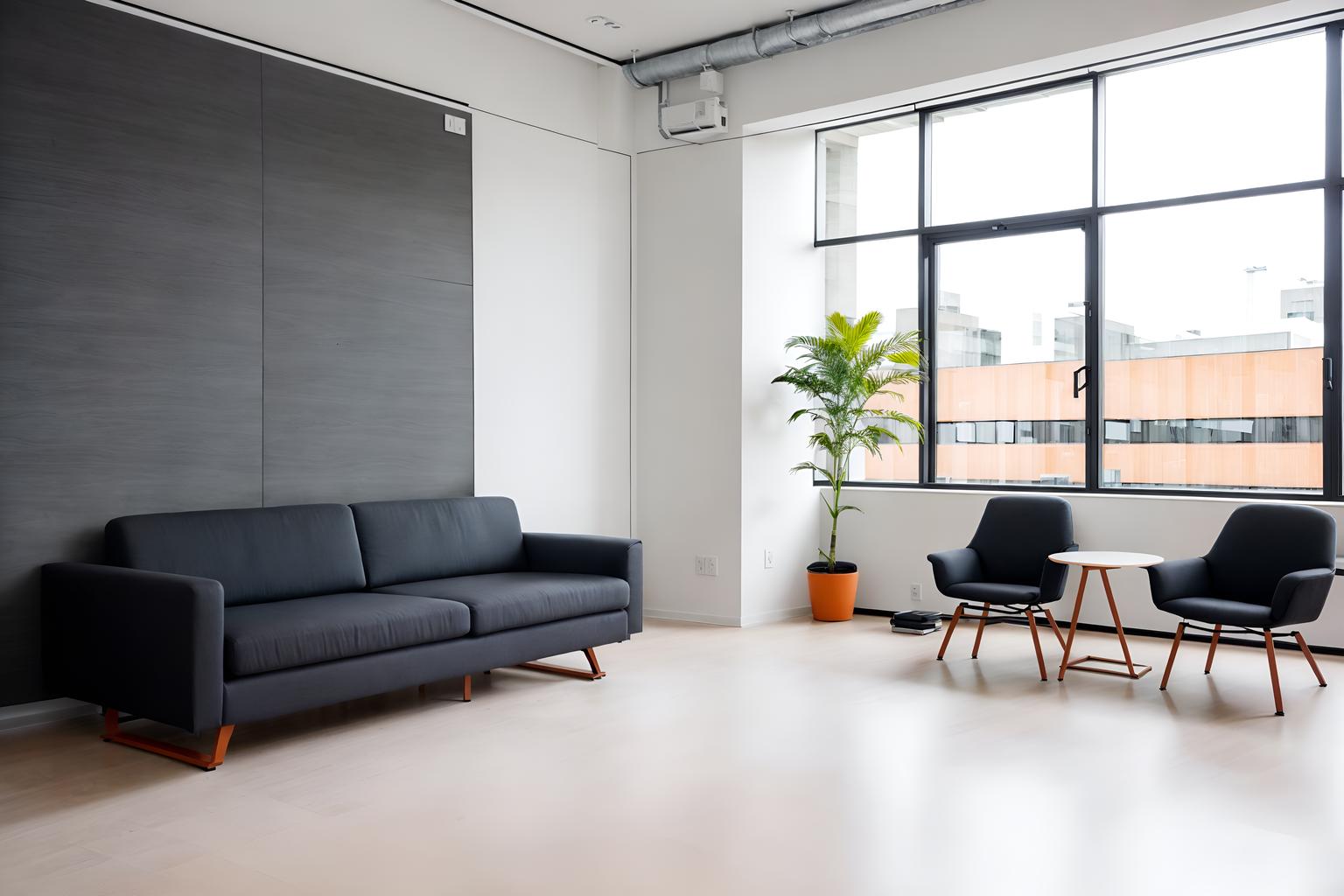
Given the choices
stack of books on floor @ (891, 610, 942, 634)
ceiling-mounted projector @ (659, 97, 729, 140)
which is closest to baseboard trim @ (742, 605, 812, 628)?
stack of books on floor @ (891, 610, 942, 634)

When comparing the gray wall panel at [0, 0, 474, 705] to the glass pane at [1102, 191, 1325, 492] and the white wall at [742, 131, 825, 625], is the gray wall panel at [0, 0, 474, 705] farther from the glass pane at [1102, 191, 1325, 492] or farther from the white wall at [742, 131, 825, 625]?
the glass pane at [1102, 191, 1325, 492]

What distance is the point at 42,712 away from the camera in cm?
441

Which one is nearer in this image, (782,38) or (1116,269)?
(782,38)

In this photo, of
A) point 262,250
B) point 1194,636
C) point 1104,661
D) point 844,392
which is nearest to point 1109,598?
point 1104,661

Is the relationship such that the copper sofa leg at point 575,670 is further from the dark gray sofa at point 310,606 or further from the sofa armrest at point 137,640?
the sofa armrest at point 137,640

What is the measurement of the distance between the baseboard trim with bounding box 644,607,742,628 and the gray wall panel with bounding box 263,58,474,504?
184 centimetres

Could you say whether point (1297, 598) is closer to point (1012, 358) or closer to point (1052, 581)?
point (1052, 581)

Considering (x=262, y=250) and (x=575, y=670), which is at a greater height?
(x=262, y=250)

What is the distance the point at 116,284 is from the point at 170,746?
78.2 inches

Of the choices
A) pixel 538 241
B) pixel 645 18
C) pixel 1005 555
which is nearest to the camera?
pixel 1005 555

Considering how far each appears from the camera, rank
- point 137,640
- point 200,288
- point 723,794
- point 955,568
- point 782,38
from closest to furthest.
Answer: point 723,794, point 137,640, point 200,288, point 955,568, point 782,38

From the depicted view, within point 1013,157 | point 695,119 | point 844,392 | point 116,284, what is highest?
point 695,119

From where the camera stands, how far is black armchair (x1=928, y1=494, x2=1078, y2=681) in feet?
18.5

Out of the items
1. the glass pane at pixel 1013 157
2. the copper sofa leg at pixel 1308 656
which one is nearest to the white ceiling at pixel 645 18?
the glass pane at pixel 1013 157
